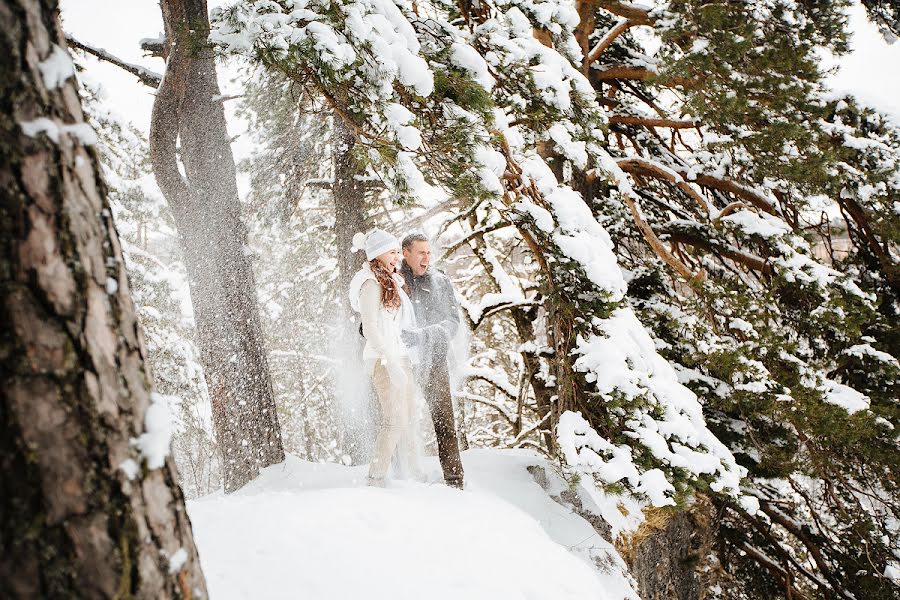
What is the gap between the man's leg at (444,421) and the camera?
13.4ft

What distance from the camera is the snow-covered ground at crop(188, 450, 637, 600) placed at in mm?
2225

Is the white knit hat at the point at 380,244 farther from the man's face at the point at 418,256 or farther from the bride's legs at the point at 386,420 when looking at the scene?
the bride's legs at the point at 386,420

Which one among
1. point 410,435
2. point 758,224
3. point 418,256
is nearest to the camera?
point 418,256

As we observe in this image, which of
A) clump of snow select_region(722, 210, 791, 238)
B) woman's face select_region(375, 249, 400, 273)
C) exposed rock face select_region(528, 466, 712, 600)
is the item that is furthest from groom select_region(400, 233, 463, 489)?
clump of snow select_region(722, 210, 791, 238)

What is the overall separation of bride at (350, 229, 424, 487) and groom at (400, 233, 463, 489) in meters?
0.19

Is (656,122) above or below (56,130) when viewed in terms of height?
above

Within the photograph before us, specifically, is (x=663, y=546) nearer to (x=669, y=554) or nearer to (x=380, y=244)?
(x=669, y=554)

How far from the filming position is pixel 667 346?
5156mm

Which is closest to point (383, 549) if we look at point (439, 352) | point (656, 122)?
point (439, 352)

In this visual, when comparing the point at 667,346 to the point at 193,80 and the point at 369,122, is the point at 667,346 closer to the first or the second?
the point at 369,122

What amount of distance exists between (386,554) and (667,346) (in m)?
3.67

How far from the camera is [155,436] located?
1.14 m

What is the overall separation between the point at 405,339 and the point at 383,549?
1.65 metres

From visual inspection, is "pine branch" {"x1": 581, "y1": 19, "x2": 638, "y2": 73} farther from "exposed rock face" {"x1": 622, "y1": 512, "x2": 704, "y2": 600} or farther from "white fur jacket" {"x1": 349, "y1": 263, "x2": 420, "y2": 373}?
"exposed rock face" {"x1": 622, "y1": 512, "x2": 704, "y2": 600}
